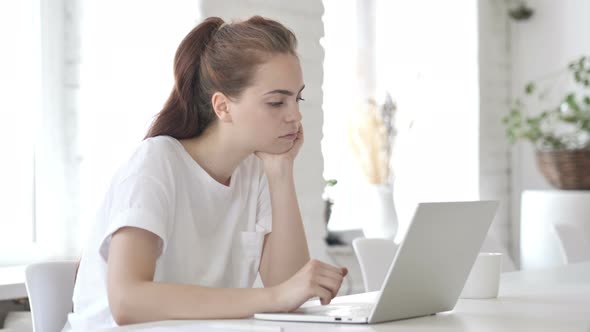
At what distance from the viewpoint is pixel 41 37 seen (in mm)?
3133

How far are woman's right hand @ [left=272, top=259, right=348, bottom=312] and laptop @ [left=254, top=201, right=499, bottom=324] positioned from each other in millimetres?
22

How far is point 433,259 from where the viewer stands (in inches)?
59.3

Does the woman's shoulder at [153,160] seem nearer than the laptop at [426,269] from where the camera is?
No

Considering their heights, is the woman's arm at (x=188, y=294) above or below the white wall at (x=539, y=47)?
below

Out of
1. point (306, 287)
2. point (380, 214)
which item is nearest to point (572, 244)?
point (380, 214)

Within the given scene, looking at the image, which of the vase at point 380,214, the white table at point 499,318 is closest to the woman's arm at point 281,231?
the white table at point 499,318

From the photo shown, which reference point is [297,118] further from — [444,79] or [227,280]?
[444,79]

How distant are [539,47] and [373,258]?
331cm

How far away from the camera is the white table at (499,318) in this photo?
140 centimetres

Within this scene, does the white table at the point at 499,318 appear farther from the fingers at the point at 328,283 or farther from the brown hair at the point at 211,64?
the brown hair at the point at 211,64

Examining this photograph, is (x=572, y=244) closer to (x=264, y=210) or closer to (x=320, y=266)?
(x=264, y=210)

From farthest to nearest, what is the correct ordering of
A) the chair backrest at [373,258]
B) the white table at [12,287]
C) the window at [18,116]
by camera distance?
the window at [18,116], the white table at [12,287], the chair backrest at [373,258]

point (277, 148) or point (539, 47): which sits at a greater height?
point (539, 47)

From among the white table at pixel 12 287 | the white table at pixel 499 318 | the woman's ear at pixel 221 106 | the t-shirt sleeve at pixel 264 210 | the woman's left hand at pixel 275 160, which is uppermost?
the woman's ear at pixel 221 106
